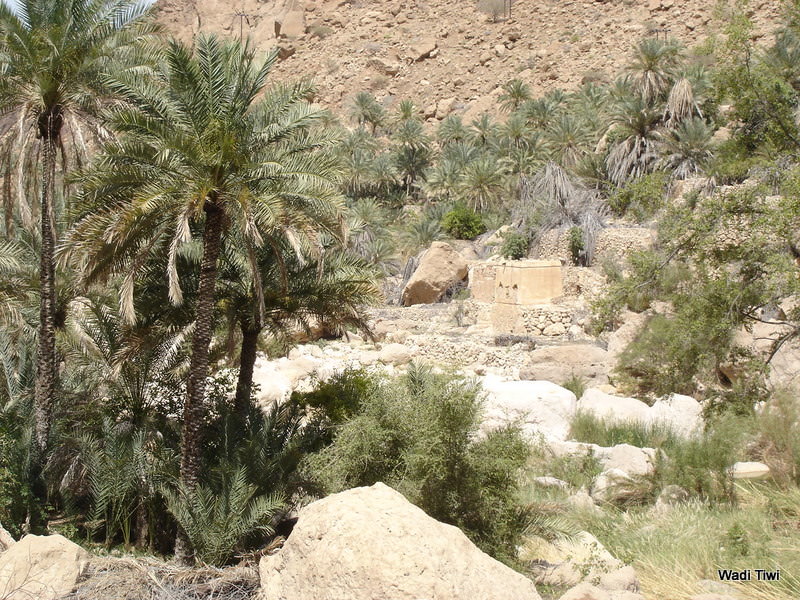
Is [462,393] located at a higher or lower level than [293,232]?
lower

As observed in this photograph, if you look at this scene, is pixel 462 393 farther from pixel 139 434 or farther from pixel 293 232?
pixel 139 434

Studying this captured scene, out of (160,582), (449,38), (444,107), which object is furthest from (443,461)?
(449,38)

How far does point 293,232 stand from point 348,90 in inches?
2390

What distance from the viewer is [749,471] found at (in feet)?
32.1

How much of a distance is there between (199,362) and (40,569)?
302 centimetres

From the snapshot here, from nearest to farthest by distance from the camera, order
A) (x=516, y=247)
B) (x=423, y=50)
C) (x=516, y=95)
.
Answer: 1. (x=516, y=247)
2. (x=516, y=95)
3. (x=423, y=50)

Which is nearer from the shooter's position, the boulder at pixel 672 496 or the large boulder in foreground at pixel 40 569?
the large boulder in foreground at pixel 40 569

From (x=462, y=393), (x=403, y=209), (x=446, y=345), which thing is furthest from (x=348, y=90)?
(x=462, y=393)

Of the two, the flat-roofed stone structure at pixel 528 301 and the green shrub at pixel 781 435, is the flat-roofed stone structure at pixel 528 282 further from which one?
the green shrub at pixel 781 435

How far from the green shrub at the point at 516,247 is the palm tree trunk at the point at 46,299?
2155 cm

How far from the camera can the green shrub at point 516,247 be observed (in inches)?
1160

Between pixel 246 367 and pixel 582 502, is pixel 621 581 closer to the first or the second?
pixel 582 502

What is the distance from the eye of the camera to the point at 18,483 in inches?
367

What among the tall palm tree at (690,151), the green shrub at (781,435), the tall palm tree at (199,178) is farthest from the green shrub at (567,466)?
the tall palm tree at (690,151)
